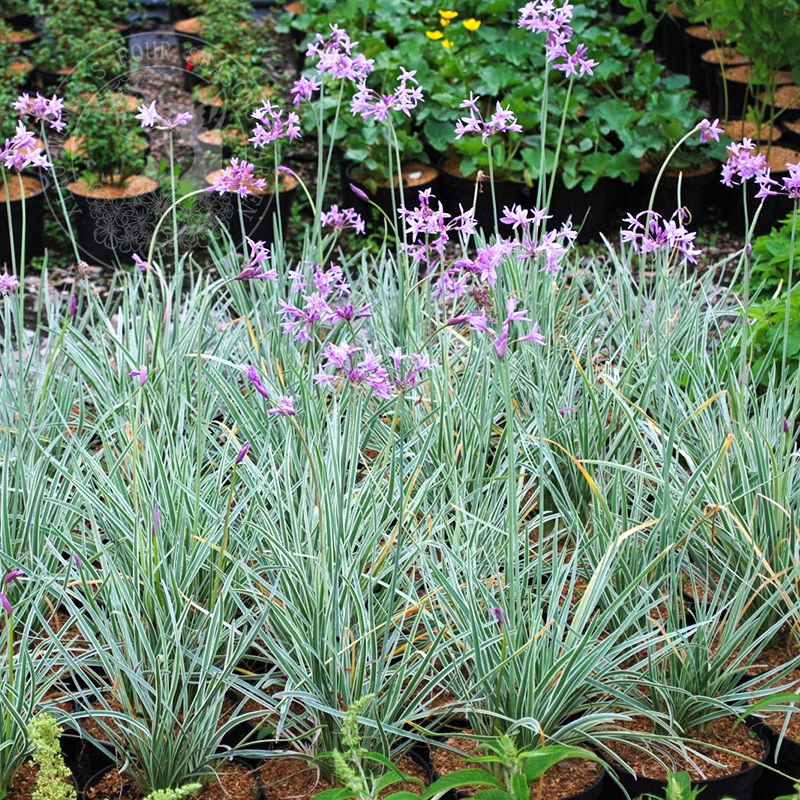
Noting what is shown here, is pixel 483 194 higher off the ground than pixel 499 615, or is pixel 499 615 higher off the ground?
pixel 499 615

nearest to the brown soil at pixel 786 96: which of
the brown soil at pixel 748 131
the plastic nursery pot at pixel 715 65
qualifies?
the brown soil at pixel 748 131

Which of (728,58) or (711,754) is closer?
(711,754)

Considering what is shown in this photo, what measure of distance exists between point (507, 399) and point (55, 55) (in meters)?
6.20

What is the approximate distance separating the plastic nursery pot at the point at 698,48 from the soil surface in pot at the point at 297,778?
576 cm

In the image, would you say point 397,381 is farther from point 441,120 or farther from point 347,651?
point 441,120

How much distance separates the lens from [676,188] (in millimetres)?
5641

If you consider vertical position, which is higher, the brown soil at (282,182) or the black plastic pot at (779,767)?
the brown soil at (282,182)

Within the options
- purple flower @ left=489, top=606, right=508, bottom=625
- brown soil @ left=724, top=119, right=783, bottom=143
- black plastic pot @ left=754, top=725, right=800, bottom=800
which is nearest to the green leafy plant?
purple flower @ left=489, top=606, right=508, bottom=625

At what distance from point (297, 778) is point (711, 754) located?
2.83 ft

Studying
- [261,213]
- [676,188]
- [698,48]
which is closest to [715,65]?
A: [698,48]

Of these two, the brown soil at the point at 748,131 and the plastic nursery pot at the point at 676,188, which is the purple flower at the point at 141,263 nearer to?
the plastic nursery pot at the point at 676,188

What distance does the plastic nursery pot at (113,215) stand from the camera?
475cm

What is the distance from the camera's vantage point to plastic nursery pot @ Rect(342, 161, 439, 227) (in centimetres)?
557

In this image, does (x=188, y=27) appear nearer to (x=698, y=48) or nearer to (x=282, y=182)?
(x=282, y=182)
